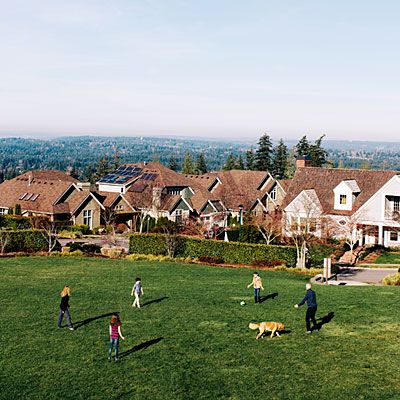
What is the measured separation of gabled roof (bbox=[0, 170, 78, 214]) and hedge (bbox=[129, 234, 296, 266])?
1685cm

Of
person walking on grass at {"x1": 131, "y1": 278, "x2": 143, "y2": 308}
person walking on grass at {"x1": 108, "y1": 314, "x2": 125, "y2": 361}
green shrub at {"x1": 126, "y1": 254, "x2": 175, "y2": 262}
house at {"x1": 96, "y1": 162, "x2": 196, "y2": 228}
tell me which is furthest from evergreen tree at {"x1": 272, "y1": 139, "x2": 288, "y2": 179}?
person walking on grass at {"x1": 108, "y1": 314, "x2": 125, "y2": 361}

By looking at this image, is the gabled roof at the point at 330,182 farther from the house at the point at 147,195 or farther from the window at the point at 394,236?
the house at the point at 147,195

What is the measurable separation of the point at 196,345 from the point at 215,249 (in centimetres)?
2077

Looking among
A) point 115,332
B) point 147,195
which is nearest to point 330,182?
point 147,195

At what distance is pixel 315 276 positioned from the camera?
3519 centimetres

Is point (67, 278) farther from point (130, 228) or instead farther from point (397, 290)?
point (130, 228)

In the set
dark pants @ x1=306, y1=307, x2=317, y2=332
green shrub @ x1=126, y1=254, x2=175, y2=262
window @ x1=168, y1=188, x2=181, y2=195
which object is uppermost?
window @ x1=168, y1=188, x2=181, y2=195

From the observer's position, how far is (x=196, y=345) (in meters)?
20.1

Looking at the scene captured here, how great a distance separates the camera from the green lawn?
42.4m

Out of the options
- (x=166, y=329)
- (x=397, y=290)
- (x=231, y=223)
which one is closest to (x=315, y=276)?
(x=397, y=290)

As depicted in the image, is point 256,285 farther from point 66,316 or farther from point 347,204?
point 347,204

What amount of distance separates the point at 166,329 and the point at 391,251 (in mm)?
29773

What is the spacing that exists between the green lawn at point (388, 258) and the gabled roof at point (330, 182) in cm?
621

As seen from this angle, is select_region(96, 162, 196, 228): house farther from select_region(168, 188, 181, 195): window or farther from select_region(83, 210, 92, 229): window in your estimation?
select_region(83, 210, 92, 229): window
